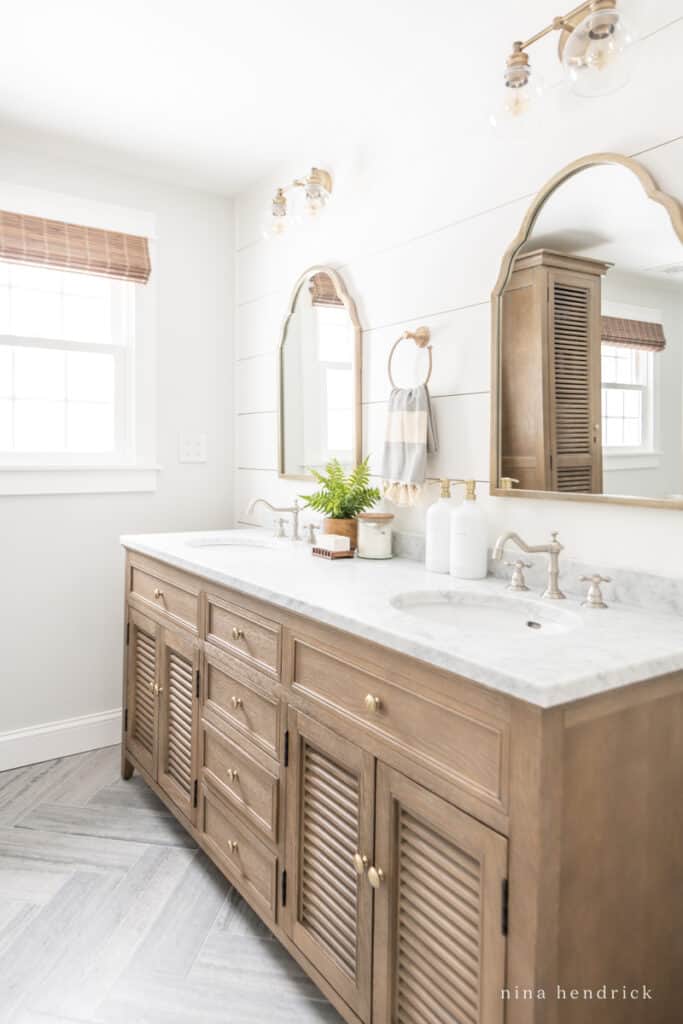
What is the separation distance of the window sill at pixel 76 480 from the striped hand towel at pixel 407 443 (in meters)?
1.25

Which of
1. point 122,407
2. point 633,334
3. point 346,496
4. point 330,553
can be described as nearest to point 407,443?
point 346,496

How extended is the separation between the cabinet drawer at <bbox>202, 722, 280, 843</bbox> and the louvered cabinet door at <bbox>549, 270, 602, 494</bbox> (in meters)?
1.02

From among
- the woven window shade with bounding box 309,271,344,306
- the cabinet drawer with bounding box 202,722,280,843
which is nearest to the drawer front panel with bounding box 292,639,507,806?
the cabinet drawer with bounding box 202,722,280,843

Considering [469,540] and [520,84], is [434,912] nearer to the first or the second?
[469,540]

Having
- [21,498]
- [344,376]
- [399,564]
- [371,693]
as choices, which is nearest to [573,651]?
[371,693]

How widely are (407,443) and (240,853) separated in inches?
47.8

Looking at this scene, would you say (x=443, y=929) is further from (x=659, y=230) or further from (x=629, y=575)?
(x=659, y=230)

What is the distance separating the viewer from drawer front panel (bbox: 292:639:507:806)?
1.06 meters

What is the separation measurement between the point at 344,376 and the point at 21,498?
4.41 feet

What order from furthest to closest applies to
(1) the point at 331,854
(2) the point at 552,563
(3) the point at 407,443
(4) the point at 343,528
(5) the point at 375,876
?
1. (4) the point at 343,528
2. (3) the point at 407,443
3. (2) the point at 552,563
4. (1) the point at 331,854
5. (5) the point at 375,876

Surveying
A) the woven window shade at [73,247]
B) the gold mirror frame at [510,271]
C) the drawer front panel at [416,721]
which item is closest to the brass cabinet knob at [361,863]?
the drawer front panel at [416,721]

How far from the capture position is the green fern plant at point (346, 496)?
2.22m

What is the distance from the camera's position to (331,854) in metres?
1.45

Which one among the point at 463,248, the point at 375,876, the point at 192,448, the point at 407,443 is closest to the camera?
the point at 375,876
